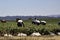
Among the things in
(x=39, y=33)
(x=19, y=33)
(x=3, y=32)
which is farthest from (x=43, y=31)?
(x=3, y=32)

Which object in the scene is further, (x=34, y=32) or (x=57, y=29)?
(x=57, y=29)

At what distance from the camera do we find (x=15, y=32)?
25.2 metres

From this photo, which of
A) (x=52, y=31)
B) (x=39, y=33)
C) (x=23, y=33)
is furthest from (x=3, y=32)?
(x=52, y=31)

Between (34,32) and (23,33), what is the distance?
3.95 feet

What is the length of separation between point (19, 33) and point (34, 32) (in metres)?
1.67

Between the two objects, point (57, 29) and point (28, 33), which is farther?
point (57, 29)

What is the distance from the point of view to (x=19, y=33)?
80.7ft

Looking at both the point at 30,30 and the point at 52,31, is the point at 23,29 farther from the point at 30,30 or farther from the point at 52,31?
the point at 52,31

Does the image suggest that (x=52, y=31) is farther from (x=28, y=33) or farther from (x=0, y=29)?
(x=0, y=29)

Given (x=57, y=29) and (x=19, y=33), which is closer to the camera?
(x=19, y=33)

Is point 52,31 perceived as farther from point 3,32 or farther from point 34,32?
point 3,32

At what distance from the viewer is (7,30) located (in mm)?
25375

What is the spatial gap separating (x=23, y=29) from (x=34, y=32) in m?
1.53

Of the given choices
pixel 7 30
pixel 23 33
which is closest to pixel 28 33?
pixel 23 33
